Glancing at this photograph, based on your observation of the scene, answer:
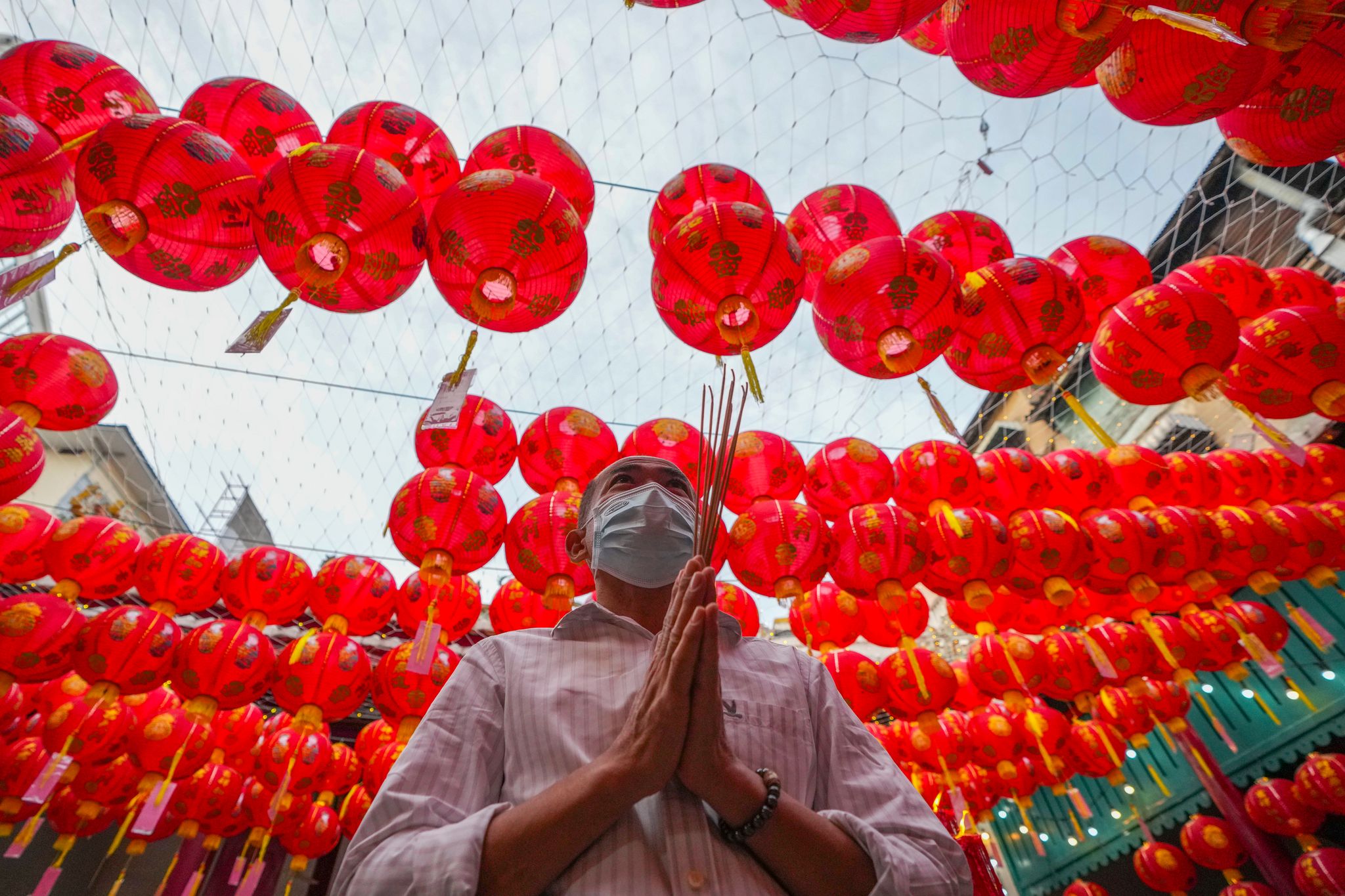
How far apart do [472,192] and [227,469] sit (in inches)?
213

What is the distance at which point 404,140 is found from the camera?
2879 mm

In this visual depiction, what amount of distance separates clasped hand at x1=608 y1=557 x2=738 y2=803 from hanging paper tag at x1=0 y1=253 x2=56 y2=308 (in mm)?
2371

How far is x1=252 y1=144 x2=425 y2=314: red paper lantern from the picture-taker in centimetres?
229

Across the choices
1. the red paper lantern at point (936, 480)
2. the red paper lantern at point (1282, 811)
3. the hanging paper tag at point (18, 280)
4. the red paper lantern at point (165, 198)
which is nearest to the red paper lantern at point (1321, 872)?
the red paper lantern at point (1282, 811)

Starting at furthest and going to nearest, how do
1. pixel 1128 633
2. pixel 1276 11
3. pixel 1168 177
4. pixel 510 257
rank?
pixel 1128 633 → pixel 1168 177 → pixel 510 257 → pixel 1276 11

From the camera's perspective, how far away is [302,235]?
7.53ft

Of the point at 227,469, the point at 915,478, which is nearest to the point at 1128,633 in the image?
the point at 915,478

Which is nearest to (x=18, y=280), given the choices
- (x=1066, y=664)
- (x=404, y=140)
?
(x=404, y=140)

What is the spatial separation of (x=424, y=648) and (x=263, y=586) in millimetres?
1590

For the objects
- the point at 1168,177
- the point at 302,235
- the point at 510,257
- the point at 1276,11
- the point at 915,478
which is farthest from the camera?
the point at 1168,177

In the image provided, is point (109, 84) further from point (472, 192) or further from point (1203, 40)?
point (1203, 40)

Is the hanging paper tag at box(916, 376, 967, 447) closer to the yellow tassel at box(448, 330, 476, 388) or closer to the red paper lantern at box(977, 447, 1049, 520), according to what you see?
the red paper lantern at box(977, 447, 1049, 520)

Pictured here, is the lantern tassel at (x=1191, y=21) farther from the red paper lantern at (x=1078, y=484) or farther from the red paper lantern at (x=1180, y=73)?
the red paper lantern at (x=1078, y=484)

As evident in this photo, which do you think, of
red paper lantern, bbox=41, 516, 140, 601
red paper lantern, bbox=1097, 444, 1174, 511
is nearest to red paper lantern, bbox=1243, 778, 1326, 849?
red paper lantern, bbox=1097, 444, 1174, 511
